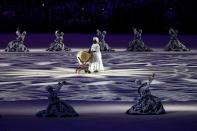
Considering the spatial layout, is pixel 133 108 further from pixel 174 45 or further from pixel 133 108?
pixel 174 45

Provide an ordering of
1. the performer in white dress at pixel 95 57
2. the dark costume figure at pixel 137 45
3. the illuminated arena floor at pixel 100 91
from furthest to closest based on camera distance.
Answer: the dark costume figure at pixel 137 45 < the performer in white dress at pixel 95 57 < the illuminated arena floor at pixel 100 91

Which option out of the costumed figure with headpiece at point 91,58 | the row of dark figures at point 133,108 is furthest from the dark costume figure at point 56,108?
the costumed figure with headpiece at point 91,58

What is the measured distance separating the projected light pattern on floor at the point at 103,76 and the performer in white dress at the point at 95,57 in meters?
0.32

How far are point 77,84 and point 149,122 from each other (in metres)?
7.46

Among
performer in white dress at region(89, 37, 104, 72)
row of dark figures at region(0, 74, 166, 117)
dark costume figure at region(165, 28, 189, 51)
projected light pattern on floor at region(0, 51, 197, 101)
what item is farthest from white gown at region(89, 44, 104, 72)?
dark costume figure at region(165, 28, 189, 51)

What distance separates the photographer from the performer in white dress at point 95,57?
72.0 feet

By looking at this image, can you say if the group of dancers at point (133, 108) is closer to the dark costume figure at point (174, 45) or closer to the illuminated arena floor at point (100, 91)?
the illuminated arena floor at point (100, 91)

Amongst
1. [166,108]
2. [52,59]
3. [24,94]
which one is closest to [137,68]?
[52,59]

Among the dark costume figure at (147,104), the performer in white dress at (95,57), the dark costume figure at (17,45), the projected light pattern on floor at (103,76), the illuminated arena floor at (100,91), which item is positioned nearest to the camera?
the illuminated arena floor at (100,91)

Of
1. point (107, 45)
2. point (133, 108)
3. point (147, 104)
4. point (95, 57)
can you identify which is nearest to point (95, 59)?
point (95, 57)

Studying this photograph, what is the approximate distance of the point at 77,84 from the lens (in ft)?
62.6

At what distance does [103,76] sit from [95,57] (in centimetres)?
93

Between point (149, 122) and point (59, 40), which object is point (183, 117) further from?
point (59, 40)

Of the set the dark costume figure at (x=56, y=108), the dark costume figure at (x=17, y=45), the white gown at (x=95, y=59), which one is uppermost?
the dark costume figure at (x=17, y=45)
